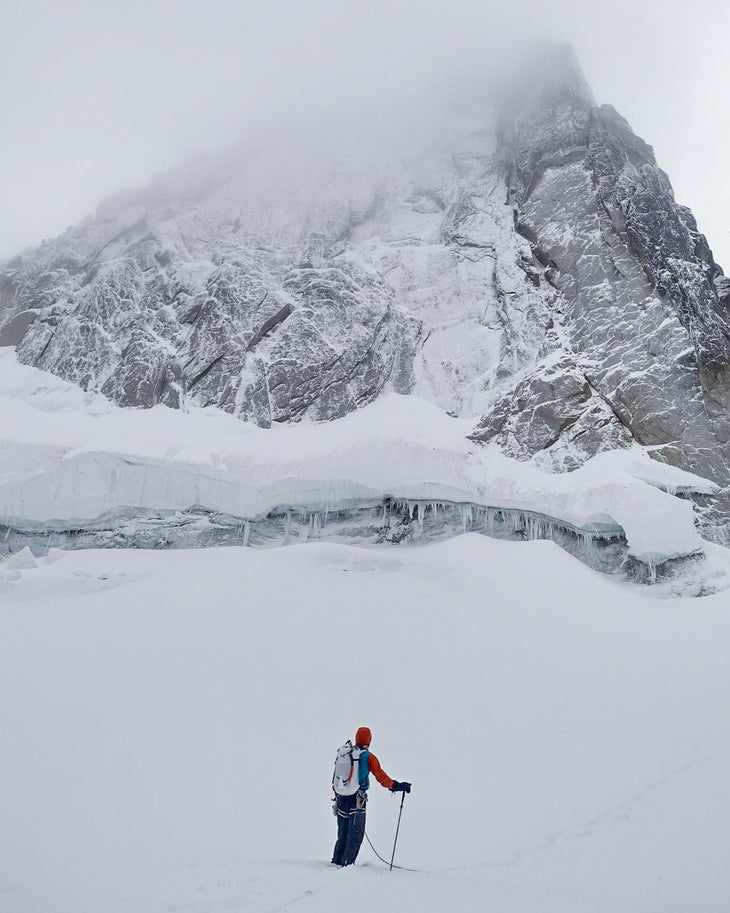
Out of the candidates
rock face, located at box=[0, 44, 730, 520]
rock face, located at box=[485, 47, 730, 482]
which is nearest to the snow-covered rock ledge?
rock face, located at box=[0, 44, 730, 520]

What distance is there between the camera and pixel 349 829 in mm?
5926

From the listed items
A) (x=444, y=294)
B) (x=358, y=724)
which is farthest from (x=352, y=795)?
(x=444, y=294)

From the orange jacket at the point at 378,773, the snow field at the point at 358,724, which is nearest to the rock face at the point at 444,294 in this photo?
the snow field at the point at 358,724

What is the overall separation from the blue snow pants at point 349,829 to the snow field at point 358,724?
28 cm

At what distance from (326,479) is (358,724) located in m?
13.0

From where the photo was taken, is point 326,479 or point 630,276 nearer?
point 326,479

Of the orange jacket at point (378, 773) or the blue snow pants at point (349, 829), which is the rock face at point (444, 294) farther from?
the blue snow pants at point (349, 829)

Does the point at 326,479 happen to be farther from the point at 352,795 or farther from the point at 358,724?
the point at 352,795

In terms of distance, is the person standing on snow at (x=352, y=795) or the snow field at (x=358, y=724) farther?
the person standing on snow at (x=352, y=795)

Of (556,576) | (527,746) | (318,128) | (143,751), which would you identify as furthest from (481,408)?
(318,128)

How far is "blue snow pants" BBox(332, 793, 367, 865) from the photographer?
233 inches

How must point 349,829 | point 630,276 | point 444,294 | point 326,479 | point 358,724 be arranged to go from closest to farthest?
point 349,829
point 358,724
point 326,479
point 630,276
point 444,294

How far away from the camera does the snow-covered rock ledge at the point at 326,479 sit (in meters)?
20.6

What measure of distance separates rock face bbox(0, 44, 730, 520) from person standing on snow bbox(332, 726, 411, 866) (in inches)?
744
